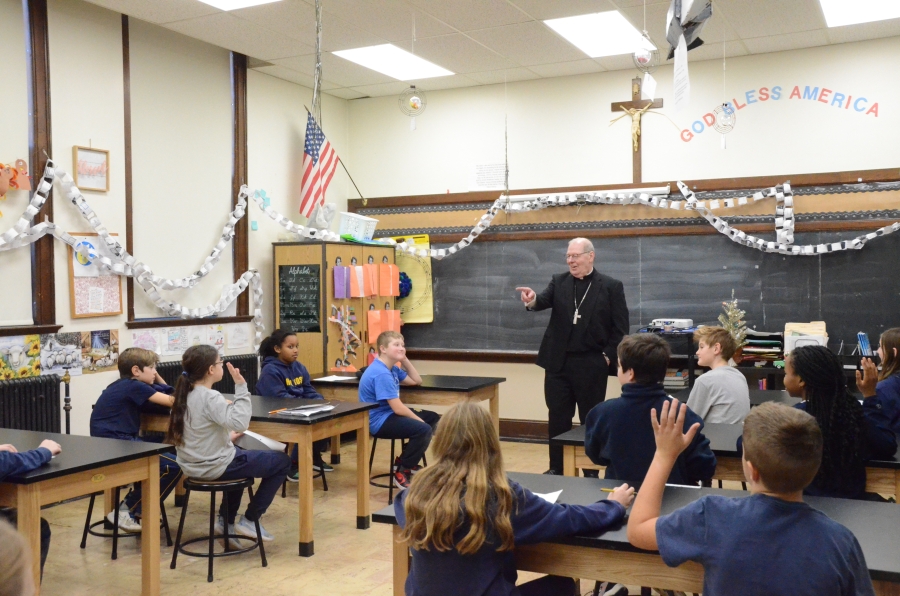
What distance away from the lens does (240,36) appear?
6344 mm

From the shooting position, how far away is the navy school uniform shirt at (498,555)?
2.19 m

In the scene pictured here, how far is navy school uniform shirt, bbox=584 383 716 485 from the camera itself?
297 centimetres

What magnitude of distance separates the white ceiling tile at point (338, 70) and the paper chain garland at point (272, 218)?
1129 millimetres

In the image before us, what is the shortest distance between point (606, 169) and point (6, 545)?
22.7 ft

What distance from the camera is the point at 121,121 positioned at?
6.07 m

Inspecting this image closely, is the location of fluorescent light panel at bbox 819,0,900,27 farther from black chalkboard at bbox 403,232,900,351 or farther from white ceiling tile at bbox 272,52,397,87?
white ceiling tile at bbox 272,52,397,87

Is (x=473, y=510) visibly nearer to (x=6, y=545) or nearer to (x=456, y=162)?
(x=6, y=545)

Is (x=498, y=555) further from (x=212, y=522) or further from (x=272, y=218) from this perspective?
(x=272, y=218)

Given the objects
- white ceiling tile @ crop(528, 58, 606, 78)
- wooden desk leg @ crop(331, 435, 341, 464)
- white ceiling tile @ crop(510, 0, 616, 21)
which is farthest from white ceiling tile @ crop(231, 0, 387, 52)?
wooden desk leg @ crop(331, 435, 341, 464)

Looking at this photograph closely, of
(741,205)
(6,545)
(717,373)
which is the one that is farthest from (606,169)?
(6,545)

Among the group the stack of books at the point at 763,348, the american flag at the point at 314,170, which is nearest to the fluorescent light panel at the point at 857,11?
the stack of books at the point at 763,348

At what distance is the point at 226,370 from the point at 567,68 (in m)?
3.83

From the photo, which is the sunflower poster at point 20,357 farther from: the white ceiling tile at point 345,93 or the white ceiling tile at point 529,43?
the white ceiling tile at point 345,93

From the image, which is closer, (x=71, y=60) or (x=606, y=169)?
(x=71, y=60)
